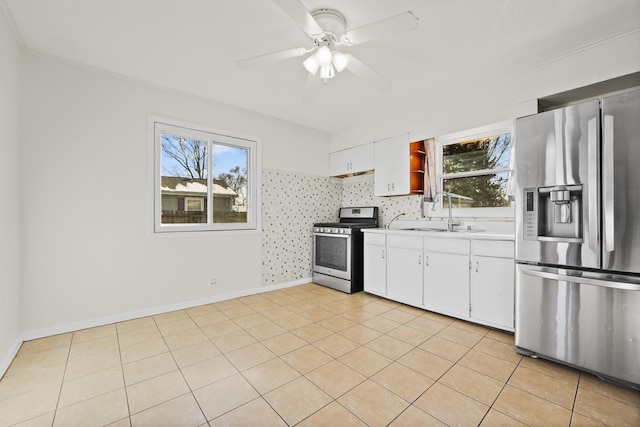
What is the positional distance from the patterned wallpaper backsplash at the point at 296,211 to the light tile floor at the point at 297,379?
1418 mm

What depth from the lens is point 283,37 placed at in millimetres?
2275

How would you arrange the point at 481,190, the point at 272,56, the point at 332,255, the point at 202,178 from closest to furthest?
the point at 272,56 < the point at 481,190 < the point at 202,178 < the point at 332,255

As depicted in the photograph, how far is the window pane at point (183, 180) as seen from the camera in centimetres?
328

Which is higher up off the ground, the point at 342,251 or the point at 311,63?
the point at 311,63

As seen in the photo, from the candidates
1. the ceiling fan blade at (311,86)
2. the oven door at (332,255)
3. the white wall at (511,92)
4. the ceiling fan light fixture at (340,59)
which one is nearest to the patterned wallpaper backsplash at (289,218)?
the oven door at (332,255)

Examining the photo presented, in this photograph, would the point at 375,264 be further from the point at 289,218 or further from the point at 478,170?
the point at 478,170

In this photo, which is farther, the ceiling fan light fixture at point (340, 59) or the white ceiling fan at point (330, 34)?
the ceiling fan light fixture at point (340, 59)

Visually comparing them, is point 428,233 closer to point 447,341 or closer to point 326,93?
point 447,341

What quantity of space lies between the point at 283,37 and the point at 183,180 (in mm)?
2058

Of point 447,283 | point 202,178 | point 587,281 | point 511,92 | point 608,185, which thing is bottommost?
point 447,283

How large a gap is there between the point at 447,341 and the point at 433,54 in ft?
8.34

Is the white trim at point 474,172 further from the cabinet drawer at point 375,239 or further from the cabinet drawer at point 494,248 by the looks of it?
the cabinet drawer at point 375,239

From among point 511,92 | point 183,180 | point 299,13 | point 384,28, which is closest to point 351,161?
point 511,92

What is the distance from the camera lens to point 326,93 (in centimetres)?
330
